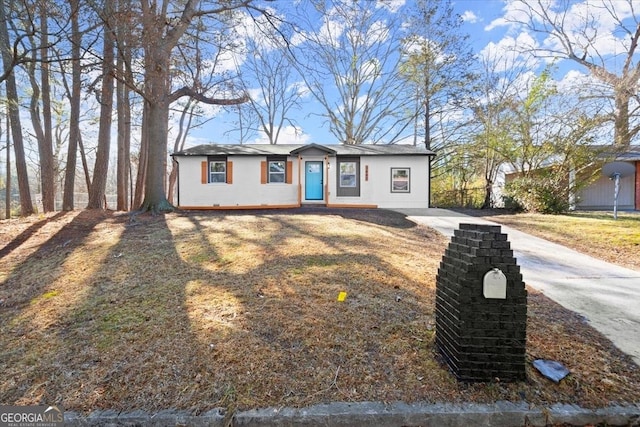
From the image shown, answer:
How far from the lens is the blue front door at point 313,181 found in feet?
43.8

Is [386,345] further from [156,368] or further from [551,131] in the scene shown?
[551,131]

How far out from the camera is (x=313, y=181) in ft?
43.9

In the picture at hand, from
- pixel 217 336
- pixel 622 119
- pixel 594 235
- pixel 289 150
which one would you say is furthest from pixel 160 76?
pixel 622 119

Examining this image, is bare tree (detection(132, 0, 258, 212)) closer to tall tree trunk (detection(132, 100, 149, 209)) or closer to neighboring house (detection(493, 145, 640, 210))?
tall tree trunk (detection(132, 100, 149, 209))

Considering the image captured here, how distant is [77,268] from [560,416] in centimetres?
605

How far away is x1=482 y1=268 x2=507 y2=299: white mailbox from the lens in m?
2.00

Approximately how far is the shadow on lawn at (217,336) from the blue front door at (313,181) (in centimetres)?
877

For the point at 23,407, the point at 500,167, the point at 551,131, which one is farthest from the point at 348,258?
the point at 500,167

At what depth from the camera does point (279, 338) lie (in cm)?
263

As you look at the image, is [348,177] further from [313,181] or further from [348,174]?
[313,181]

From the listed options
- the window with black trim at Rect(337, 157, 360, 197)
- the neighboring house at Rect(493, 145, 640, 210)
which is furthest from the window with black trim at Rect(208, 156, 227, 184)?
the neighboring house at Rect(493, 145, 640, 210)

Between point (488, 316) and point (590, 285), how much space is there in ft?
12.0

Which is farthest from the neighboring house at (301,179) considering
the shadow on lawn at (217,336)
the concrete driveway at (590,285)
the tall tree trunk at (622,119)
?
the shadow on lawn at (217,336)

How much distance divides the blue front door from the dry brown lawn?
8.16 meters
